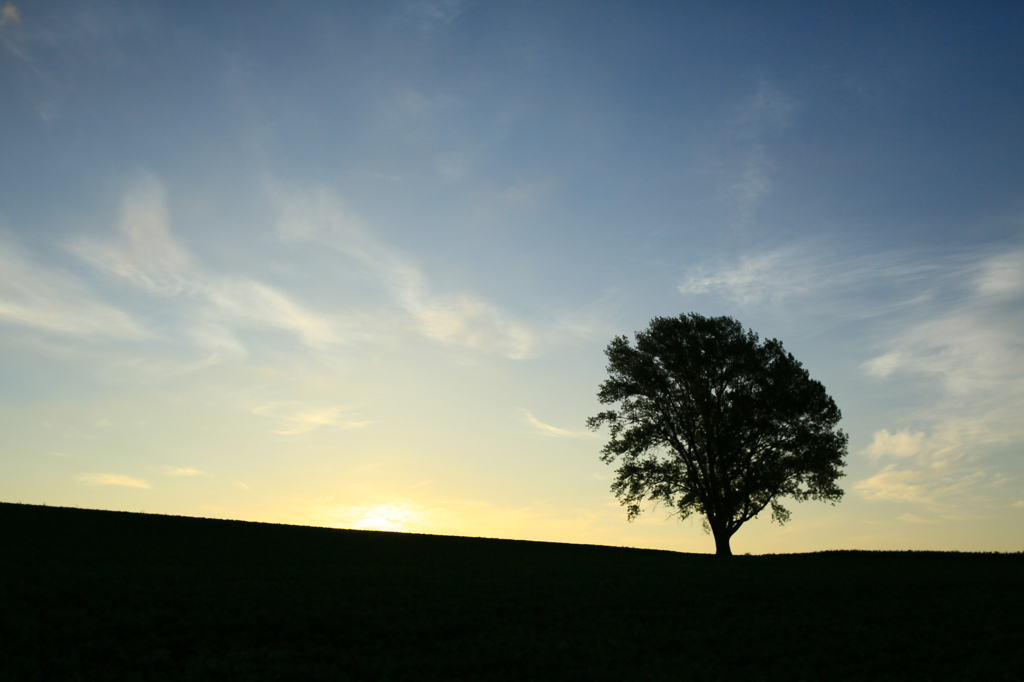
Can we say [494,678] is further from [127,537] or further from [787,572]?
[127,537]

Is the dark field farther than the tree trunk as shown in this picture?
No

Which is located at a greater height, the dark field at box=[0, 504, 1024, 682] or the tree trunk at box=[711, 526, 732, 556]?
the tree trunk at box=[711, 526, 732, 556]

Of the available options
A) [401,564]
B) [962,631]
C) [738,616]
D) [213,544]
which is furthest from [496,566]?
[962,631]

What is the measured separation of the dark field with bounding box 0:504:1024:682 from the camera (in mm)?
15109

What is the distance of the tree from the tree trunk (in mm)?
63

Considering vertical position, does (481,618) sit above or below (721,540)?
below

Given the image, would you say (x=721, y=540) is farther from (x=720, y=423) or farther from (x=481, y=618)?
(x=481, y=618)

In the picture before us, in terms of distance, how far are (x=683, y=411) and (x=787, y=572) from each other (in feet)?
50.0

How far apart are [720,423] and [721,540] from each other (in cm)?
740

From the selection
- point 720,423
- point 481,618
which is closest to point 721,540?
point 720,423

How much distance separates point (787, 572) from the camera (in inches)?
1115

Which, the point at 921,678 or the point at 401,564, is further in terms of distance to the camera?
the point at 401,564

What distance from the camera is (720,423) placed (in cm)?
4112

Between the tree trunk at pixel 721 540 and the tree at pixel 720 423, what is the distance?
63 mm
